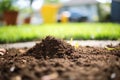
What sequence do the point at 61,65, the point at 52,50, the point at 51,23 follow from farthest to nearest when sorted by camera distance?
the point at 51,23
the point at 52,50
the point at 61,65

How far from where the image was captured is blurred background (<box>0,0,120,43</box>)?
231 inches

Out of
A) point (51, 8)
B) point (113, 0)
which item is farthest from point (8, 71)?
point (51, 8)

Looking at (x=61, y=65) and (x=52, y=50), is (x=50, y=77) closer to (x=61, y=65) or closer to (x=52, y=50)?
(x=61, y=65)

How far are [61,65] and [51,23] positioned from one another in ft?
40.4

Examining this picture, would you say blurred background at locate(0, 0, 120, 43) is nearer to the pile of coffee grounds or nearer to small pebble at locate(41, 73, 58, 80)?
the pile of coffee grounds

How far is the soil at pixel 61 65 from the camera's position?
2221 mm

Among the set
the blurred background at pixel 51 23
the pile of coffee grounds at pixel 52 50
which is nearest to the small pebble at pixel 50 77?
the pile of coffee grounds at pixel 52 50

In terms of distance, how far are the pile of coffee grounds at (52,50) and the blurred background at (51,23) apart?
1.89 meters

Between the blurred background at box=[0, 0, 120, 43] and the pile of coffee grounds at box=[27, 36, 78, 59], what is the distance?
189 cm

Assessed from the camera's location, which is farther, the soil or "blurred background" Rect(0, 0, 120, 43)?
"blurred background" Rect(0, 0, 120, 43)

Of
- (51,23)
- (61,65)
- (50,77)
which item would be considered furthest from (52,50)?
(51,23)

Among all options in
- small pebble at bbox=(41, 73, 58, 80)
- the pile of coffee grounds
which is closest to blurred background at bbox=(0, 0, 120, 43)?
the pile of coffee grounds

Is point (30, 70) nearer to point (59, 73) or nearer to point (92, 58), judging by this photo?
point (59, 73)

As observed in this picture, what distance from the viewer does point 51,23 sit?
1474 cm
